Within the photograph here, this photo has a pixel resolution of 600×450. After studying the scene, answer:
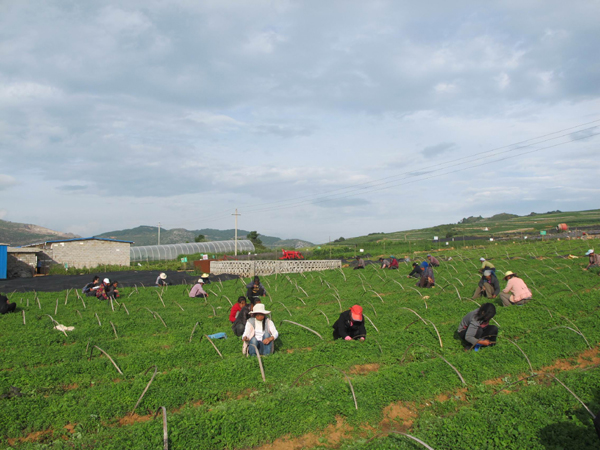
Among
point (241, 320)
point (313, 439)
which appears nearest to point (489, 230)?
point (241, 320)

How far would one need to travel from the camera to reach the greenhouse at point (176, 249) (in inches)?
1891

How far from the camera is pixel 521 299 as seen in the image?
1203 centimetres

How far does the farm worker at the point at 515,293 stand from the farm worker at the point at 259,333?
839 centimetres

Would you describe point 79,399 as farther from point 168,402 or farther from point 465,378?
point 465,378

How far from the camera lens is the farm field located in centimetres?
512

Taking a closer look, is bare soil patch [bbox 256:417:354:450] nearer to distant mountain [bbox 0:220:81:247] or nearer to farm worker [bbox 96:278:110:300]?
farm worker [bbox 96:278:110:300]

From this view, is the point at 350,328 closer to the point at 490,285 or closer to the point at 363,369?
the point at 363,369

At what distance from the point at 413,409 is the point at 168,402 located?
13.2 ft

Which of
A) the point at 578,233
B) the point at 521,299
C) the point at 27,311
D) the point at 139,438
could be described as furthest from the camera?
the point at 578,233

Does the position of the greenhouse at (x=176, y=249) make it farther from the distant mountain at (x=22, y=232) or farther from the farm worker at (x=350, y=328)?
the distant mountain at (x=22, y=232)

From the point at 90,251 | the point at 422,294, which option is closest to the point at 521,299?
the point at 422,294

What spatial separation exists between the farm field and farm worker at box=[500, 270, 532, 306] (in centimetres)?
62

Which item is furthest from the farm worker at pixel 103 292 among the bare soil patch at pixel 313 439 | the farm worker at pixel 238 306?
the bare soil patch at pixel 313 439

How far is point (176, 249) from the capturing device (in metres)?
51.7
